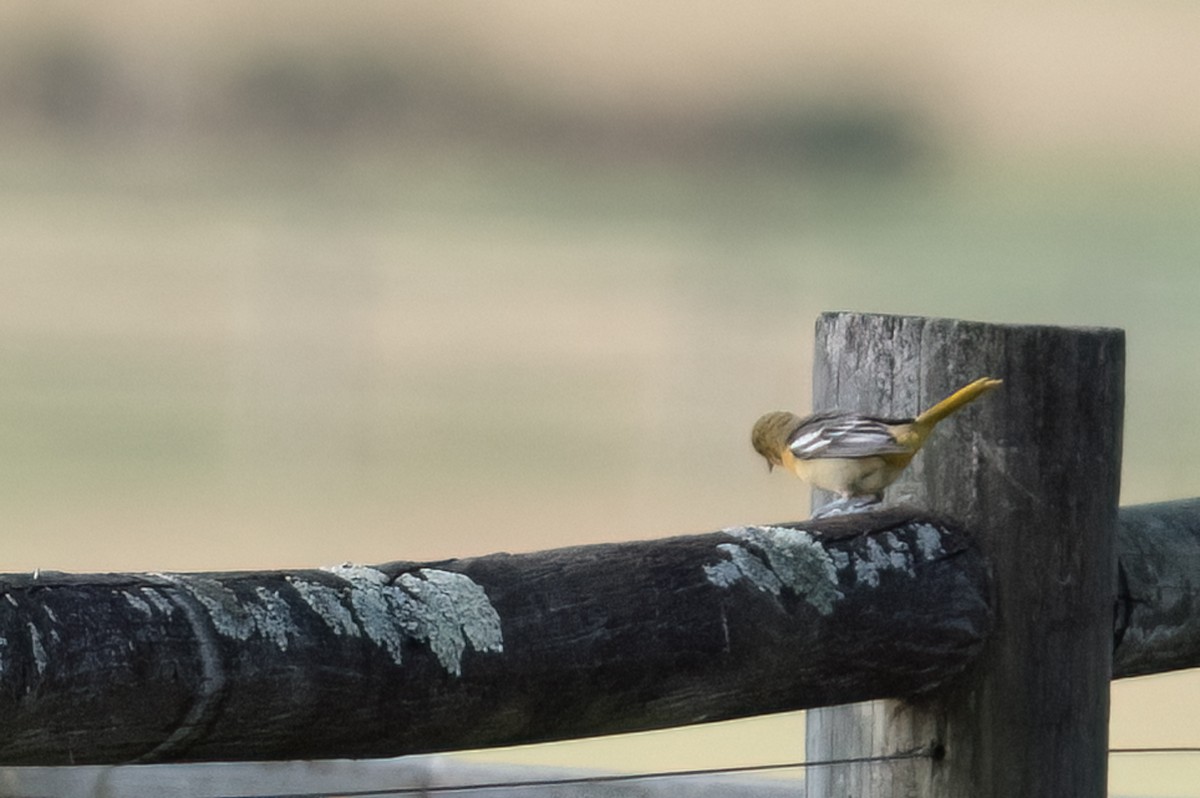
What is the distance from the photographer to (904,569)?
4.92ft

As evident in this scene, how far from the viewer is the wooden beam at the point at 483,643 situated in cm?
109

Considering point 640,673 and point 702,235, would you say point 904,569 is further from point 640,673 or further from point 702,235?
point 702,235

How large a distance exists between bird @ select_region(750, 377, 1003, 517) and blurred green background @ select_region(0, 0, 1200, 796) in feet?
36.4

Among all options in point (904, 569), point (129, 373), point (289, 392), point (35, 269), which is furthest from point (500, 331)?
point (904, 569)

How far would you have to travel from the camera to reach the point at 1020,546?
1.56 m

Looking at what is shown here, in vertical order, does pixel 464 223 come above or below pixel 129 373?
above

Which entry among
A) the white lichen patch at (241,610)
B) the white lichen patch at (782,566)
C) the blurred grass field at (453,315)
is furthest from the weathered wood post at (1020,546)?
the blurred grass field at (453,315)

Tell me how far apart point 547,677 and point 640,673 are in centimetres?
9

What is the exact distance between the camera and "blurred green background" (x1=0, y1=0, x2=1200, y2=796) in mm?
16828

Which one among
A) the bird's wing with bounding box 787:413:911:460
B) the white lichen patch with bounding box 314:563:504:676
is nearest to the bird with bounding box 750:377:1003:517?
the bird's wing with bounding box 787:413:911:460

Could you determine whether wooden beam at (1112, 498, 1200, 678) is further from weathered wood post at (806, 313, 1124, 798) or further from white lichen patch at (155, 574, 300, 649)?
white lichen patch at (155, 574, 300, 649)

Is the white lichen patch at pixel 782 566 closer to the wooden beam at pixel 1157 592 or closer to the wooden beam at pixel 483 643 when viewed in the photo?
the wooden beam at pixel 483 643

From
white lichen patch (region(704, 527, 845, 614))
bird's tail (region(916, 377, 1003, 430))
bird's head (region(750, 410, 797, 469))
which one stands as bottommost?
white lichen patch (region(704, 527, 845, 614))

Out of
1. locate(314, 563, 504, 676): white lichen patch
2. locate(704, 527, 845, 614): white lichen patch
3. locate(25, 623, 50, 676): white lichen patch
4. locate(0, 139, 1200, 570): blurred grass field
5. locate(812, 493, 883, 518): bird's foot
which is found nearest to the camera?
locate(25, 623, 50, 676): white lichen patch
